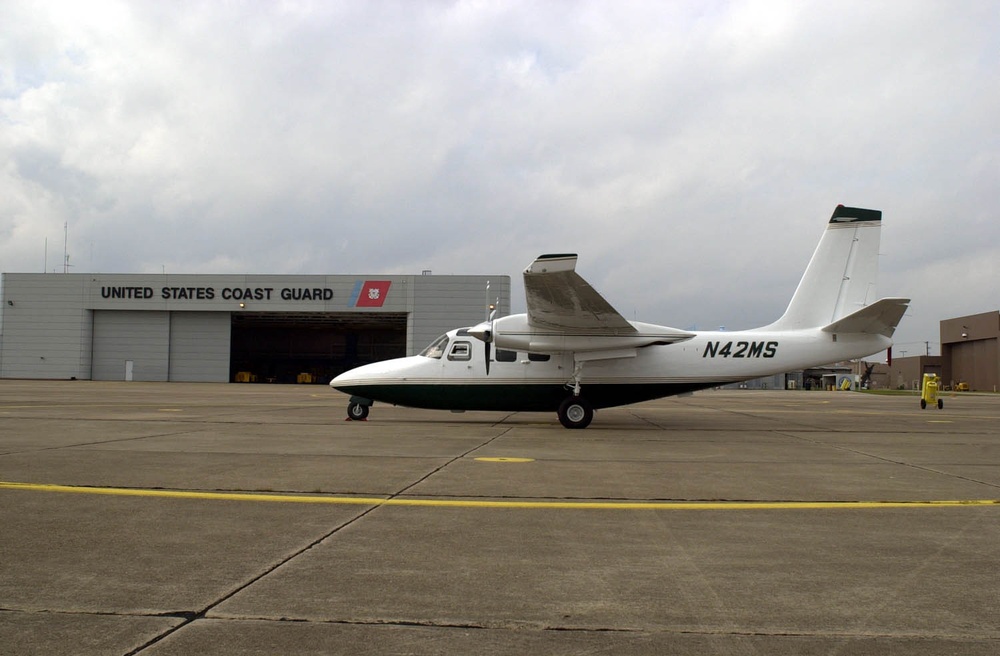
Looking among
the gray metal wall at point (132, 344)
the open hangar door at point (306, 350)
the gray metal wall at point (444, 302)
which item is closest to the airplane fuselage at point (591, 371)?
the gray metal wall at point (444, 302)

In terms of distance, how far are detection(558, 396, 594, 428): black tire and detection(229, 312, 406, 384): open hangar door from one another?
59492 mm

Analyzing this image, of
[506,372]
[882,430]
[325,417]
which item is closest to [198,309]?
[325,417]

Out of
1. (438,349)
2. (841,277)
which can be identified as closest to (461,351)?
(438,349)

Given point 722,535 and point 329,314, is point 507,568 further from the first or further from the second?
point 329,314

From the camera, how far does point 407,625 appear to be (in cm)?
384

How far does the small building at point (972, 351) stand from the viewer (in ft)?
246

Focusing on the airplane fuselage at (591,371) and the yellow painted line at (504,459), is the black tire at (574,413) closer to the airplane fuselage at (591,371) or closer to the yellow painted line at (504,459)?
the airplane fuselage at (591,371)

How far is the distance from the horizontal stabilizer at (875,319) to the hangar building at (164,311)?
43788mm

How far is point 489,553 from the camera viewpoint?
17.4ft

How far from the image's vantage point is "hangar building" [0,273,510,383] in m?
61.4

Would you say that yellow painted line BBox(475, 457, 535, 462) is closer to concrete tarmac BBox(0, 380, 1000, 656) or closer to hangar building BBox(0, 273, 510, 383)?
concrete tarmac BBox(0, 380, 1000, 656)

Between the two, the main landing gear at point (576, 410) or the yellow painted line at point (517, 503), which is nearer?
the yellow painted line at point (517, 503)

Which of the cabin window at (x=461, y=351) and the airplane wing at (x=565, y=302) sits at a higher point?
the airplane wing at (x=565, y=302)

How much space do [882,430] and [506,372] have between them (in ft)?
31.9
